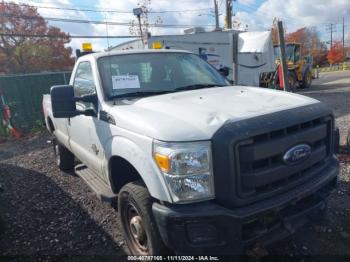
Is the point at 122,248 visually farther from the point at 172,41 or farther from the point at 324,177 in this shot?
the point at 172,41

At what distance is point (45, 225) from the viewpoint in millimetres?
3977

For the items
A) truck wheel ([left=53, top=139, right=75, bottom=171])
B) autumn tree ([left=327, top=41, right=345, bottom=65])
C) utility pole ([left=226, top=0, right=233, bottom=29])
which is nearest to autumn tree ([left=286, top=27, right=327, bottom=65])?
autumn tree ([left=327, top=41, right=345, bottom=65])

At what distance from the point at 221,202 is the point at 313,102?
133 cm

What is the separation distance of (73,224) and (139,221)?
150 centimetres

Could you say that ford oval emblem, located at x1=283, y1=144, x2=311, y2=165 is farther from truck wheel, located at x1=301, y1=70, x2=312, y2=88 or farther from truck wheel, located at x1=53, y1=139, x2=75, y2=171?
truck wheel, located at x1=301, y1=70, x2=312, y2=88

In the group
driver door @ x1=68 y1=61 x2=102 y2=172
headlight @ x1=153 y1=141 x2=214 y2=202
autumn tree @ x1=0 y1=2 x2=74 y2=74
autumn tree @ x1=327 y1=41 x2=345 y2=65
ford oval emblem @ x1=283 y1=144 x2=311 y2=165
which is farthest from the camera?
autumn tree @ x1=327 y1=41 x2=345 y2=65

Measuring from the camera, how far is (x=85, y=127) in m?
3.88

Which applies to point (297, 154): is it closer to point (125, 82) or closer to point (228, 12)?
point (125, 82)

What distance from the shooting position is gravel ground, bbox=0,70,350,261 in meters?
3.25

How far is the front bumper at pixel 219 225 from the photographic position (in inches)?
89.9

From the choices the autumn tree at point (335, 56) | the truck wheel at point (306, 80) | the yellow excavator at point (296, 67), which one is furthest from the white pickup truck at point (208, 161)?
the autumn tree at point (335, 56)

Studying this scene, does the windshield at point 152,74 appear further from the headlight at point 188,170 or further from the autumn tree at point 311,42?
the autumn tree at point 311,42

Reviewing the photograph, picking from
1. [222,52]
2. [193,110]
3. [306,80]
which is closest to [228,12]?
[306,80]

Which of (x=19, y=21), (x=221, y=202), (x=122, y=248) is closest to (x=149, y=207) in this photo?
(x=221, y=202)
